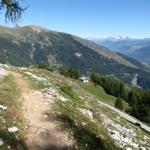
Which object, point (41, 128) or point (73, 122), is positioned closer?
point (41, 128)

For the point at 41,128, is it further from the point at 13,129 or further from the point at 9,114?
the point at 9,114

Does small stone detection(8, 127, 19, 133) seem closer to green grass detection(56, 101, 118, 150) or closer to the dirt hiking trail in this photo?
the dirt hiking trail

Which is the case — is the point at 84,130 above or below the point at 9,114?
below

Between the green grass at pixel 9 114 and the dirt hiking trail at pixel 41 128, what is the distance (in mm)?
627

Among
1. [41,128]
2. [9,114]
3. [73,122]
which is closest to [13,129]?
[41,128]

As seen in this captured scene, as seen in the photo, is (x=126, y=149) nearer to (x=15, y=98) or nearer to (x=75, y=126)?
(x=75, y=126)

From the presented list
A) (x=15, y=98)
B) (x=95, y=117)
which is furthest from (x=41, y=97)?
(x=95, y=117)

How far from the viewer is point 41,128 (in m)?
25.3

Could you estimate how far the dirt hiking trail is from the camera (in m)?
23.2

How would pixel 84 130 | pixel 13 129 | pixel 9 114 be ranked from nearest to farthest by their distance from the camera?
pixel 13 129
pixel 9 114
pixel 84 130

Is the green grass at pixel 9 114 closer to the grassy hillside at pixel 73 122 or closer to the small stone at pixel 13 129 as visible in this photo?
→ the grassy hillside at pixel 73 122

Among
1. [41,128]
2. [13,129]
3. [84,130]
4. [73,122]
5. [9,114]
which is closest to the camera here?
[13,129]

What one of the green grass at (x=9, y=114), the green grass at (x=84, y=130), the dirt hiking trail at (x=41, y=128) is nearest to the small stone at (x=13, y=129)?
the green grass at (x=9, y=114)

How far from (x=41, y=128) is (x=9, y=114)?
2664 mm
